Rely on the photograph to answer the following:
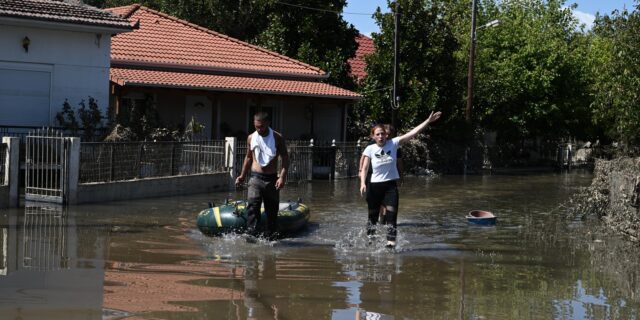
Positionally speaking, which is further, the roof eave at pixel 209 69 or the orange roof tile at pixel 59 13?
the roof eave at pixel 209 69

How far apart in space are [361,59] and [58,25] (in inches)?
928

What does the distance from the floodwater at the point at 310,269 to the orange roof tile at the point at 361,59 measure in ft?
76.8

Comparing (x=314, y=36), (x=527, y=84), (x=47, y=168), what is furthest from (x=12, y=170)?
(x=527, y=84)

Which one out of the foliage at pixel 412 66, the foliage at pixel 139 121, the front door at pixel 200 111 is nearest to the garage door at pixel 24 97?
the foliage at pixel 139 121

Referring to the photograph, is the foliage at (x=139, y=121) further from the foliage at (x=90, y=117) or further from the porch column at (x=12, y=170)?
the porch column at (x=12, y=170)

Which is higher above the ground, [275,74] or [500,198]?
[275,74]

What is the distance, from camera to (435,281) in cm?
1033

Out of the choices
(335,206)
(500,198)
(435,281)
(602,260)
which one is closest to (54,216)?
(335,206)

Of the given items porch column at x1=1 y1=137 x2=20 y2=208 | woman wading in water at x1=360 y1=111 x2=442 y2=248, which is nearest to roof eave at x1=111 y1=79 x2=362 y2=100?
porch column at x1=1 y1=137 x2=20 y2=208

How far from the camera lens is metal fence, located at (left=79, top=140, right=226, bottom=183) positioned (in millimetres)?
17906

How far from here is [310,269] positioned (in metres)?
10.8

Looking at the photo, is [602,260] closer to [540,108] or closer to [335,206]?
[335,206]

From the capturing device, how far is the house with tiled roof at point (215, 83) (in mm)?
27641

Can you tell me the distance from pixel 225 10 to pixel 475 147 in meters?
11.7
